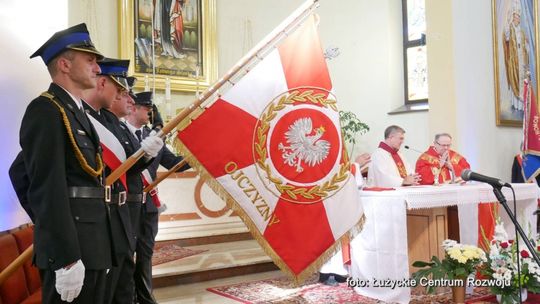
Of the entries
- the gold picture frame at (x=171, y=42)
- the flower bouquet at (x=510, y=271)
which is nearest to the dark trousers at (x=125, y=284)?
the flower bouquet at (x=510, y=271)

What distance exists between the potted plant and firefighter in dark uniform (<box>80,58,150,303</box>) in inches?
92.5

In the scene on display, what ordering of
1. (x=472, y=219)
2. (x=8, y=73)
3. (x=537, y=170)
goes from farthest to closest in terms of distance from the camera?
(x=537, y=170)
(x=472, y=219)
(x=8, y=73)

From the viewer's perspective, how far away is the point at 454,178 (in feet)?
17.9

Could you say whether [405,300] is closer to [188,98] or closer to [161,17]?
[188,98]

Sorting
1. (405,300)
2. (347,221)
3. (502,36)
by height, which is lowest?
(405,300)

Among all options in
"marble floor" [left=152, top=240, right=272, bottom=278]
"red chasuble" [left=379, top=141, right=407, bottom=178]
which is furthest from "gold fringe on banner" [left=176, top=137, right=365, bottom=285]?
"red chasuble" [left=379, top=141, right=407, bottom=178]

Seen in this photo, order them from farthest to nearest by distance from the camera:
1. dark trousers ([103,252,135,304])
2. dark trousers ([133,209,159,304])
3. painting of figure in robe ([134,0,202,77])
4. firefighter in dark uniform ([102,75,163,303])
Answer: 1. painting of figure in robe ([134,0,202,77])
2. dark trousers ([133,209,159,304])
3. dark trousers ([103,252,135,304])
4. firefighter in dark uniform ([102,75,163,303])

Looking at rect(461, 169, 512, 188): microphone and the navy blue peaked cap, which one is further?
rect(461, 169, 512, 188): microphone

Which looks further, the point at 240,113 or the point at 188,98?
the point at 188,98

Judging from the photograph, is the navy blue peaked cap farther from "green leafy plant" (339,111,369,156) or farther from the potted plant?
"green leafy plant" (339,111,369,156)

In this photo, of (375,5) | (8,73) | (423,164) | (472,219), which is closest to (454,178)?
(423,164)

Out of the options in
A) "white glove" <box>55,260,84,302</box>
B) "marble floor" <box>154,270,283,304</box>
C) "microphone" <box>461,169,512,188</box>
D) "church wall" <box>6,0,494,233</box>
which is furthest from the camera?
"church wall" <box>6,0,494,233</box>

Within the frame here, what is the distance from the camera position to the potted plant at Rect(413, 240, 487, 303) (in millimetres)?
3809

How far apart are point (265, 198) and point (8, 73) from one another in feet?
5.52
